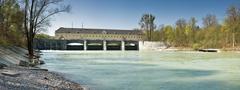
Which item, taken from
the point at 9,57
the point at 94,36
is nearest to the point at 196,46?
the point at 94,36

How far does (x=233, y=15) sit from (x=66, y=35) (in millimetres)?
100033

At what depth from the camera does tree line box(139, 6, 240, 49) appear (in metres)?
103

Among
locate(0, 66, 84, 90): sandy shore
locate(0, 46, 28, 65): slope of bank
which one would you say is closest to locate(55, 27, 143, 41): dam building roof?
locate(0, 46, 28, 65): slope of bank

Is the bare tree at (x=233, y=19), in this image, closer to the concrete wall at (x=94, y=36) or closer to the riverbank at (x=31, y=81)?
the concrete wall at (x=94, y=36)

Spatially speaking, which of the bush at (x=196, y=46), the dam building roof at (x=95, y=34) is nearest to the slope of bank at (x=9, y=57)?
the bush at (x=196, y=46)

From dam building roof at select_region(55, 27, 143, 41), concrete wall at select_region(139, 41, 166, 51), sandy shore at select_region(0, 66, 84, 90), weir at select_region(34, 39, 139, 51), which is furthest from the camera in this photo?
dam building roof at select_region(55, 27, 143, 41)

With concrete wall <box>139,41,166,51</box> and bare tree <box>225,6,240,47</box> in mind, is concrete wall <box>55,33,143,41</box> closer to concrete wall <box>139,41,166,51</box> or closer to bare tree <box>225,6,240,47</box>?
concrete wall <box>139,41,166,51</box>

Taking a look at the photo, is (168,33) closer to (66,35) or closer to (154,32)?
(154,32)

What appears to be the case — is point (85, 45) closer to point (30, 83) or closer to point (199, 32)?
point (199, 32)

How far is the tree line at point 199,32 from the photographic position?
103m

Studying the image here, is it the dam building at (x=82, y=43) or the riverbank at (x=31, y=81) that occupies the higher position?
the dam building at (x=82, y=43)

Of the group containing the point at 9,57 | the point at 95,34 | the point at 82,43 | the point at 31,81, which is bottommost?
the point at 31,81

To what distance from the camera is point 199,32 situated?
130250 millimetres

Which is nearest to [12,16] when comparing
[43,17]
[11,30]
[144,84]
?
[11,30]
